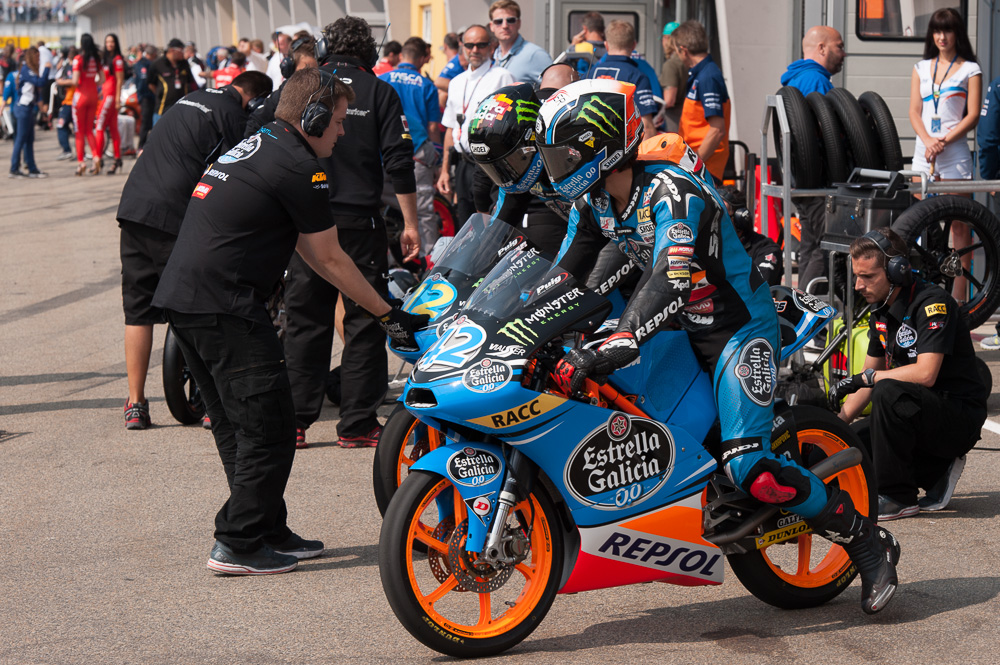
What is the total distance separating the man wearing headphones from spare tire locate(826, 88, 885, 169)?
8.95 ft

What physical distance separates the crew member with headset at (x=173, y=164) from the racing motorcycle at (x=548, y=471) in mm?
3150

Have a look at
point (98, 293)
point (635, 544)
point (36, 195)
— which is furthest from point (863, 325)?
point (36, 195)

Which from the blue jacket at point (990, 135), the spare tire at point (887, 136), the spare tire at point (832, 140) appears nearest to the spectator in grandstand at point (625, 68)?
the spare tire at point (832, 140)

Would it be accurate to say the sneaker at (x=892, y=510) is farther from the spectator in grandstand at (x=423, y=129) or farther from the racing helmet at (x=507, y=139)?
the spectator in grandstand at (x=423, y=129)

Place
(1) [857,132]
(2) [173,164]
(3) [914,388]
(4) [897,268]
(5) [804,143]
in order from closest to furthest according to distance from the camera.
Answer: (3) [914,388] → (4) [897,268] → (2) [173,164] → (1) [857,132] → (5) [804,143]

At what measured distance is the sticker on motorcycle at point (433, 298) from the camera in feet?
16.6

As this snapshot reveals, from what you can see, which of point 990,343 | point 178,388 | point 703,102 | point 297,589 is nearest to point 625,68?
point 703,102

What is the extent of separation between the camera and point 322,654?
425 cm

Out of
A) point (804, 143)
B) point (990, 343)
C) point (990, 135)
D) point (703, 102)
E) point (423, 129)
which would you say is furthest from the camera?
point (423, 129)

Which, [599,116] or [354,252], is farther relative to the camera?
[354,252]

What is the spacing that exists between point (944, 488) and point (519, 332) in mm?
2805

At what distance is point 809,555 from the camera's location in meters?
4.68

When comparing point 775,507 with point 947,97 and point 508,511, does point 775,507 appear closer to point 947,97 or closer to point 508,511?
point 508,511

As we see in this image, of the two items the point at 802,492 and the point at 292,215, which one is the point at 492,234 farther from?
the point at 802,492
